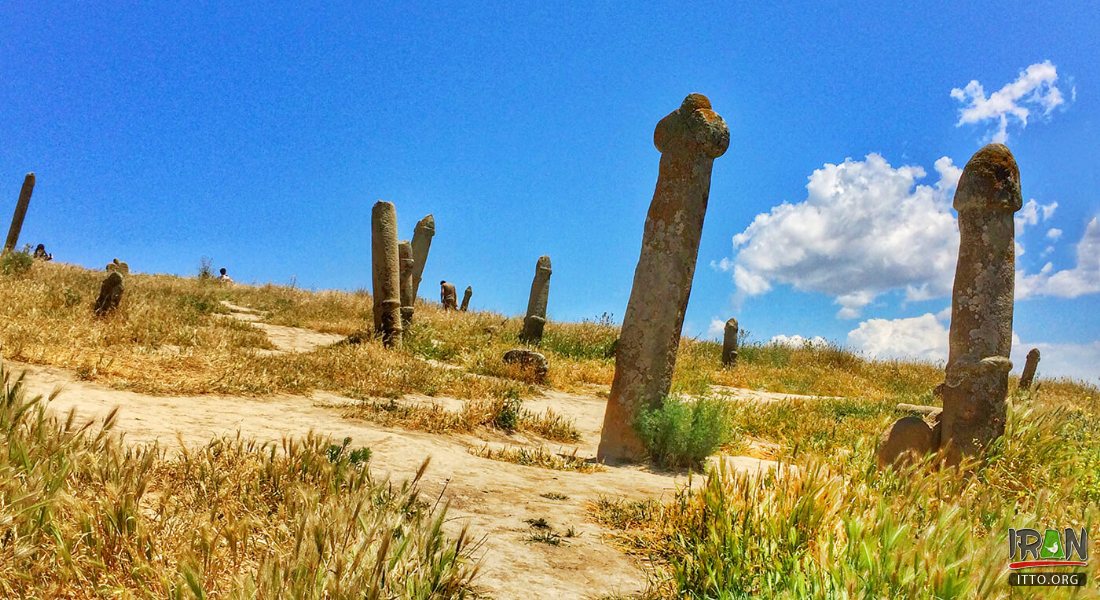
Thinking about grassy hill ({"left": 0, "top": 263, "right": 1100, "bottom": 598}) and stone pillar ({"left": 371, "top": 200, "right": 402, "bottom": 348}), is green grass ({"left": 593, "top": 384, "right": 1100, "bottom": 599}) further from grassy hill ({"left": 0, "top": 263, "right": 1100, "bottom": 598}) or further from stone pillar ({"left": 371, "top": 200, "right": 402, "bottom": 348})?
stone pillar ({"left": 371, "top": 200, "right": 402, "bottom": 348})

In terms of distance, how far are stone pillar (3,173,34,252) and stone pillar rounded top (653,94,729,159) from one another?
2514cm

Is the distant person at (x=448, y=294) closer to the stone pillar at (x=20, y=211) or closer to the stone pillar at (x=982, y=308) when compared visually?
the stone pillar at (x=20, y=211)

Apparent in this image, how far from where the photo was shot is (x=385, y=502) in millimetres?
3176

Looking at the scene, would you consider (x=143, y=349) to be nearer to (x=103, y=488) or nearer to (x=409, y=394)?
(x=409, y=394)

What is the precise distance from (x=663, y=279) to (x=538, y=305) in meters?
11.3

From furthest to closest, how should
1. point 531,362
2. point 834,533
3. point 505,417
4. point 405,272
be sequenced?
point 405,272 → point 531,362 → point 505,417 → point 834,533

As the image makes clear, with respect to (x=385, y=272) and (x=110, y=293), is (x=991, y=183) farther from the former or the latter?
(x=110, y=293)

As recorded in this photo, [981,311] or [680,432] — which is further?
[680,432]

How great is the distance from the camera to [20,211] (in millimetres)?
22891

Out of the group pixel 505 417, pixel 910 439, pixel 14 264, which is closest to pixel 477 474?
pixel 505 417

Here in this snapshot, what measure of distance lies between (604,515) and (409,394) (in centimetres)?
575

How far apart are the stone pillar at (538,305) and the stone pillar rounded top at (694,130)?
10.2m

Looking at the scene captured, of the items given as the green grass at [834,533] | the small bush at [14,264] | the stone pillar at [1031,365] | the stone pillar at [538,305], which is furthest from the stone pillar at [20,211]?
the stone pillar at [1031,365]

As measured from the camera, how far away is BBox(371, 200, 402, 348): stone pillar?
13617 mm
